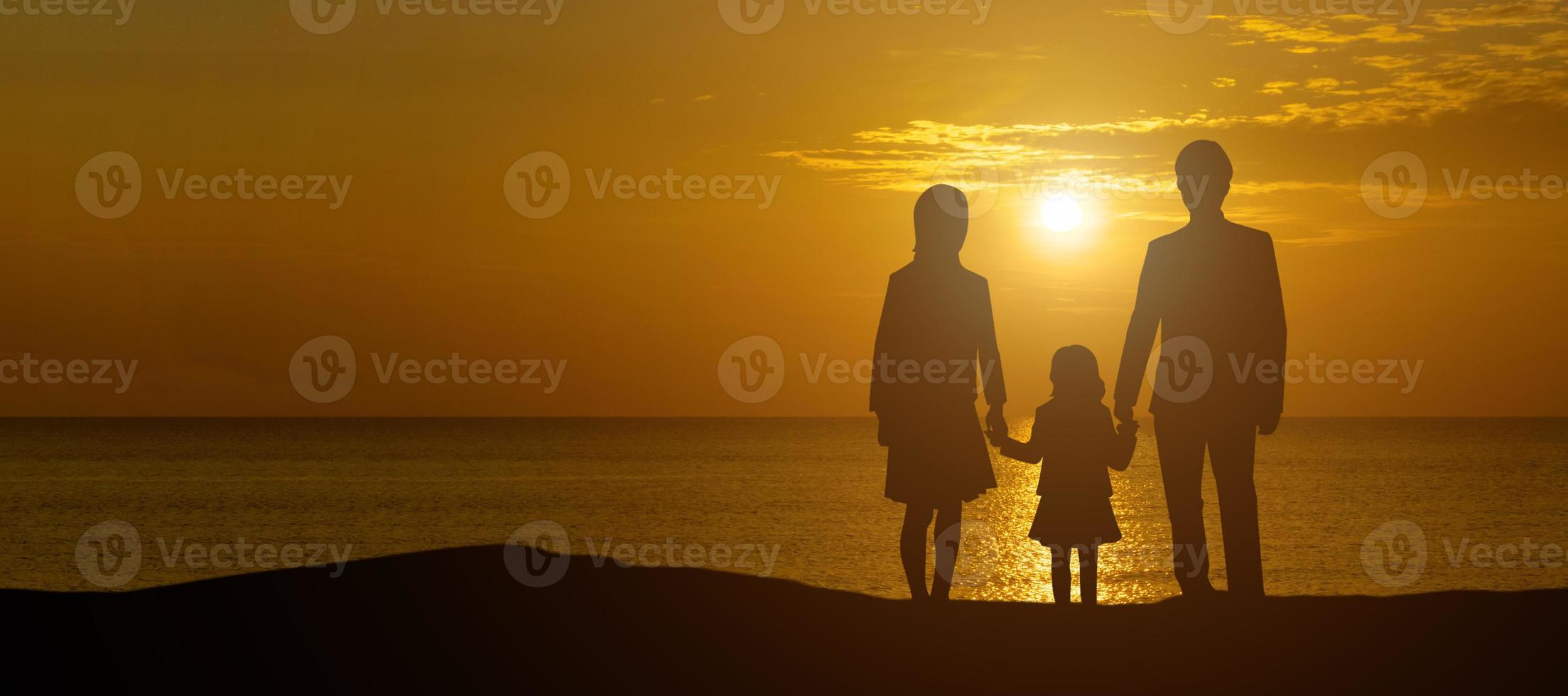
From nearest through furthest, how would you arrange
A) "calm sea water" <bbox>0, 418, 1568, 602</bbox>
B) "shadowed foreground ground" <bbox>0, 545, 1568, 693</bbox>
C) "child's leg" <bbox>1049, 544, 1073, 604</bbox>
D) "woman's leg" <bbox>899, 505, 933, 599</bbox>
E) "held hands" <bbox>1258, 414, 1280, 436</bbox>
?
"shadowed foreground ground" <bbox>0, 545, 1568, 693</bbox> → "held hands" <bbox>1258, 414, 1280, 436</bbox> → "woman's leg" <bbox>899, 505, 933, 599</bbox> → "child's leg" <bbox>1049, 544, 1073, 604</bbox> → "calm sea water" <bbox>0, 418, 1568, 602</bbox>

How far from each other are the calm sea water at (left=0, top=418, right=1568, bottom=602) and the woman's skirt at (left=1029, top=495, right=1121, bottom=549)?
13.5 ft

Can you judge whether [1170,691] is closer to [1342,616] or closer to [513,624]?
[1342,616]

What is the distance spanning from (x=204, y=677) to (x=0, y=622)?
5.79 ft

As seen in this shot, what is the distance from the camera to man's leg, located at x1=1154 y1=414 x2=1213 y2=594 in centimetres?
754

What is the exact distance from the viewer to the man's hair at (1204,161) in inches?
291

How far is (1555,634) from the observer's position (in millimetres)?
6699

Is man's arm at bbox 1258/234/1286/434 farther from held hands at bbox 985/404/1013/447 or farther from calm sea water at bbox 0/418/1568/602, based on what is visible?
calm sea water at bbox 0/418/1568/602

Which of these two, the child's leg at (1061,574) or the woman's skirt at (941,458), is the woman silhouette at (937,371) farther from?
the child's leg at (1061,574)

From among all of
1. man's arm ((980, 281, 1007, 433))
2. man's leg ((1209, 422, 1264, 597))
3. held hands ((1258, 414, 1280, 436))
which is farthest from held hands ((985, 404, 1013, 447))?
held hands ((1258, 414, 1280, 436))

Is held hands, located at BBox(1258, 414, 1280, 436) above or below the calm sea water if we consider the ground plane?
below

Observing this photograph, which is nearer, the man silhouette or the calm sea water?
the man silhouette

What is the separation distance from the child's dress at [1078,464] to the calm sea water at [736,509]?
4148mm

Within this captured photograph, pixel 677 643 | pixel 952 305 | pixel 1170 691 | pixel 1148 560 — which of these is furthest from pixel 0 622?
pixel 1148 560

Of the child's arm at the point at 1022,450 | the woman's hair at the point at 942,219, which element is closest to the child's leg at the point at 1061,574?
the child's arm at the point at 1022,450
